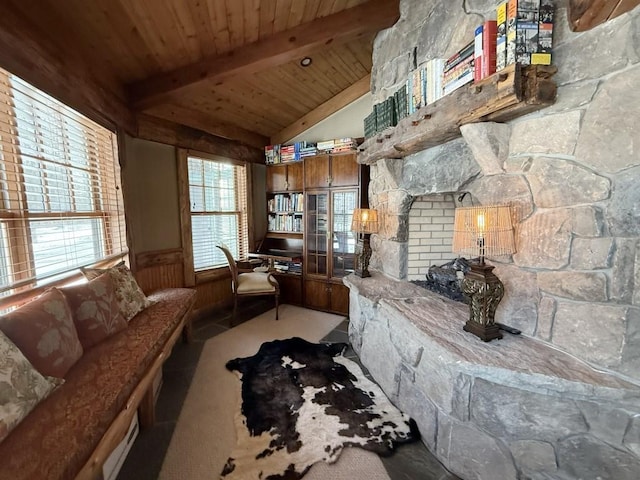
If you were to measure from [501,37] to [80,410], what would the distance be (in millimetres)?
2509

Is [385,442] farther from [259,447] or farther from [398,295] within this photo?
[398,295]

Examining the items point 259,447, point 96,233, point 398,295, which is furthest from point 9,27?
point 398,295

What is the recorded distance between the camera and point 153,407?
72.0 inches

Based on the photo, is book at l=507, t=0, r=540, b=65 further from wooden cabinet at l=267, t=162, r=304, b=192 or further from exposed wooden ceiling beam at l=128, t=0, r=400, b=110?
wooden cabinet at l=267, t=162, r=304, b=192

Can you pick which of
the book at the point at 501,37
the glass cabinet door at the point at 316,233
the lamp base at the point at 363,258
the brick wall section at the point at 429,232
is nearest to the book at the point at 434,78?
the book at the point at 501,37

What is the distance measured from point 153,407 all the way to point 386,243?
2193 mm

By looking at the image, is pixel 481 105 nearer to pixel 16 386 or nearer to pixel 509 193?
pixel 509 193

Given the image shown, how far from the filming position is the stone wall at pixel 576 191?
3.65ft

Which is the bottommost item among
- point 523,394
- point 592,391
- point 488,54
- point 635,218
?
point 523,394

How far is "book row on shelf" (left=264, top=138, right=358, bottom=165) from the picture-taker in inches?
136

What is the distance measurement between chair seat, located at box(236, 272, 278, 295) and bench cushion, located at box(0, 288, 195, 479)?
1532mm

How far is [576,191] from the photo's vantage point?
1245 millimetres

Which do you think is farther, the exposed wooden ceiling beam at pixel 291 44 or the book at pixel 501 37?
the exposed wooden ceiling beam at pixel 291 44

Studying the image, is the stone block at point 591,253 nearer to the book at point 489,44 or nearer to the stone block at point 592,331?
the stone block at point 592,331
